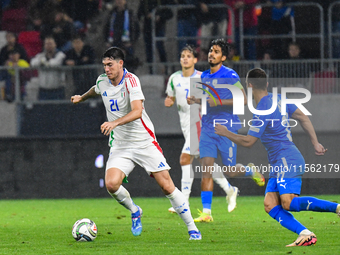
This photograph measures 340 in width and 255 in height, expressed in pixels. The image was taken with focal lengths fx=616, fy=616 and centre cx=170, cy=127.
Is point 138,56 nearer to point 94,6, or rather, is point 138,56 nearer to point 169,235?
point 94,6

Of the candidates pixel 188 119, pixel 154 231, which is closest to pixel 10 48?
pixel 188 119

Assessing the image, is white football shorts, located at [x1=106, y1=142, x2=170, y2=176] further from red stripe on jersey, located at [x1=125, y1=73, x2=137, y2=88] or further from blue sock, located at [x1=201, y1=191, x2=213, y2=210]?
blue sock, located at [x1=201, y1=191, x2=213, y2=210]

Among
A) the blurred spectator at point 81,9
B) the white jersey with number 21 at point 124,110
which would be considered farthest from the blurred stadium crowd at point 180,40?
the white jersey with number 21 at point 124,110

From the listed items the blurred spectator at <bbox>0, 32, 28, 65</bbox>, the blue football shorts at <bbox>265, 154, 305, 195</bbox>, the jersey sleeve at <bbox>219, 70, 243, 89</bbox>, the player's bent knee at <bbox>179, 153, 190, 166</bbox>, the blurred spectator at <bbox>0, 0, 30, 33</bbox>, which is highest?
the blurred spectator at <bbox>0, 0, 30, 33</bbox>

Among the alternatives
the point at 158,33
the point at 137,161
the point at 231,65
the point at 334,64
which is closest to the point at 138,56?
the point at 158,33

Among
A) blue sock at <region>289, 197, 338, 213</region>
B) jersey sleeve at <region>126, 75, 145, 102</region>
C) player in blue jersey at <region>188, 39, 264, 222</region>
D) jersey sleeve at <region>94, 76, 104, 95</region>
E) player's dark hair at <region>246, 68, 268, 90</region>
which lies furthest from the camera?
player in blue jersey at <region>188, 39, 264, 222</region>

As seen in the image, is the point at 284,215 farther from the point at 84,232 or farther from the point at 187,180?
the point at 187,180

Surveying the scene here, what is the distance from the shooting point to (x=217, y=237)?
6727mm

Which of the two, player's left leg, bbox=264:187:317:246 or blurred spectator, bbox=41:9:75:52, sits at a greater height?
blurred spectator, bbox=41:9:75:52

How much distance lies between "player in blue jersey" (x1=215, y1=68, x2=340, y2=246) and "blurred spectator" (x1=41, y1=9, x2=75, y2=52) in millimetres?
7715

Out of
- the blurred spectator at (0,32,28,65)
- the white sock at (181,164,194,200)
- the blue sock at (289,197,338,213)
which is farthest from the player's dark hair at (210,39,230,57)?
the blurred spectator at (0,32,28,65)

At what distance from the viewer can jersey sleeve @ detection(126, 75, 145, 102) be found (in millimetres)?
6578

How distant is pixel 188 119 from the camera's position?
994 centimetres

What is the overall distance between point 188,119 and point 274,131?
380cm
